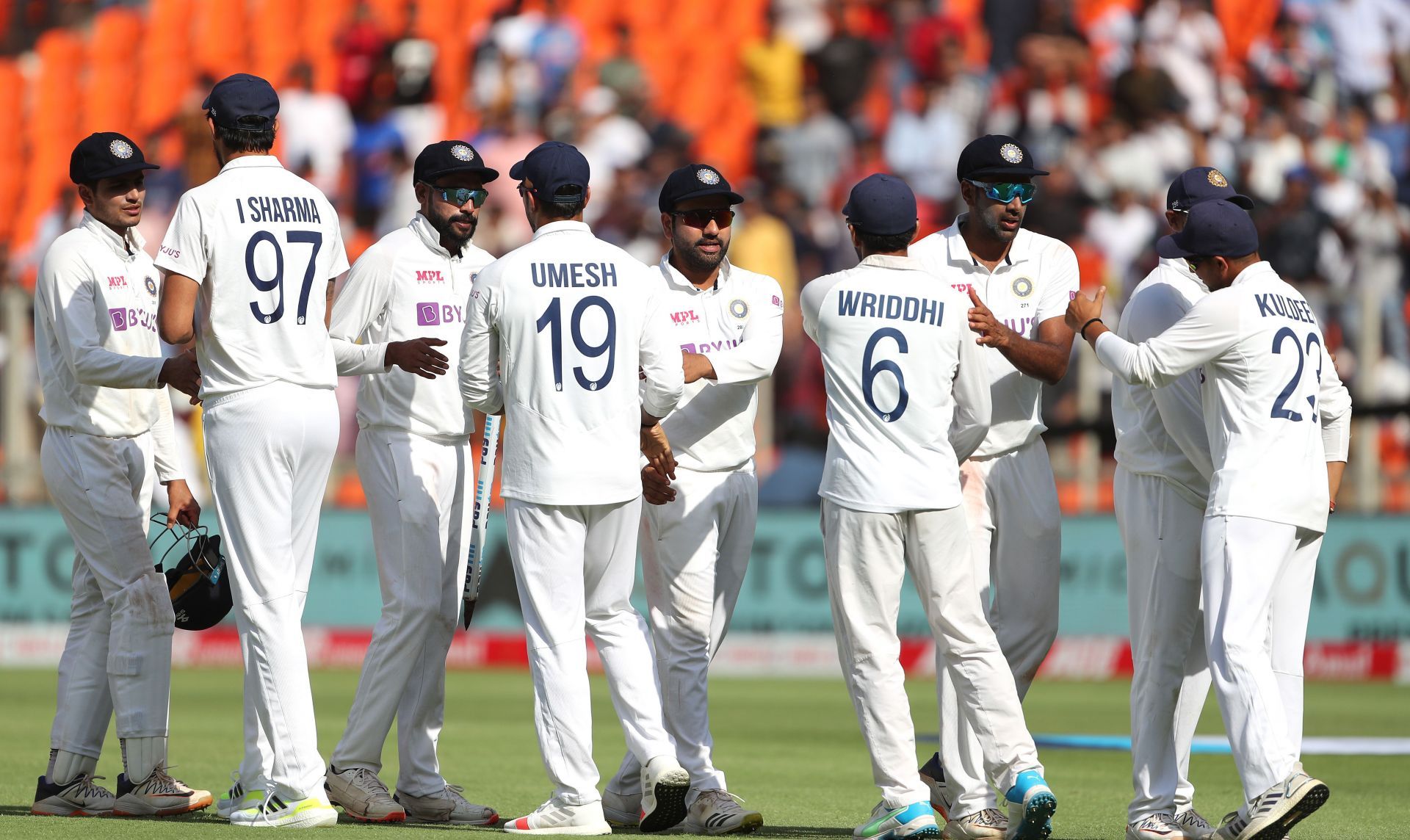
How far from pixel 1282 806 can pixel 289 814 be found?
3.60 meters

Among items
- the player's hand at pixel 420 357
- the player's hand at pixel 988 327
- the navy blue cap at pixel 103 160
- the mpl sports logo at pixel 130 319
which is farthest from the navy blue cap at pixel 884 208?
the mpl sports logo at pixel 130 319

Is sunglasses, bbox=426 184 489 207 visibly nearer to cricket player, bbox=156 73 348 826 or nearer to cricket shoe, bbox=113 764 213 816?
cricket player, bbox=156 73 348 826

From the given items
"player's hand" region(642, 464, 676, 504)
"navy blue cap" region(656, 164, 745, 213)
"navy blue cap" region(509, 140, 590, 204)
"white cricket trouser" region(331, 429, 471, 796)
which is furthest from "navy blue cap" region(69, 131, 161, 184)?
"player's hand" region(642, 464, 676, 504)

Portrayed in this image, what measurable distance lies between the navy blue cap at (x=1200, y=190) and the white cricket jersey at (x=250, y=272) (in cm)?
348

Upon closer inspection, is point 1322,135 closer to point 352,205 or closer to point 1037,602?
point 352,205

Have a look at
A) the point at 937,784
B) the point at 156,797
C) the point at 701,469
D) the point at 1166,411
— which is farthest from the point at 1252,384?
the point at 156,797

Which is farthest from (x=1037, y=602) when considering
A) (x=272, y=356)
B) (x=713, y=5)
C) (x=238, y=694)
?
(x=713, y=5)

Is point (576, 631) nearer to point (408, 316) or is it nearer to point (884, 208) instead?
point (408, 316)

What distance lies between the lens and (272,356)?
22.3 ft

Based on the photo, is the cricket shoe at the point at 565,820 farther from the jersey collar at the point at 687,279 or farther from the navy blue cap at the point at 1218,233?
the navy blue cap at the point at 1218,233

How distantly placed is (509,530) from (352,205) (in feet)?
41.0

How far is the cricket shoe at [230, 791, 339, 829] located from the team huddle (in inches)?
0.7

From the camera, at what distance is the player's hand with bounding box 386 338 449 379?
710 centimetres

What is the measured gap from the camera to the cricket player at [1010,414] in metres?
7.50
